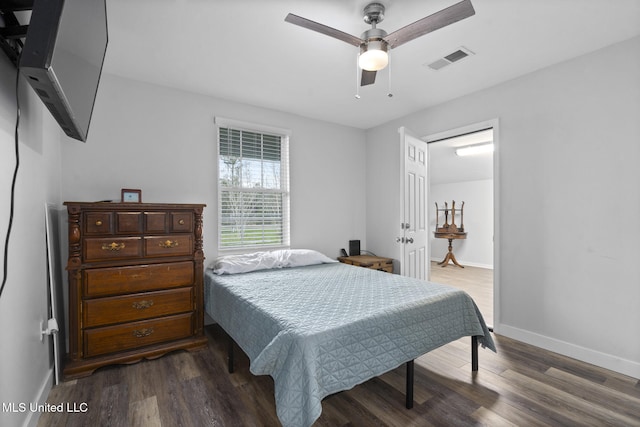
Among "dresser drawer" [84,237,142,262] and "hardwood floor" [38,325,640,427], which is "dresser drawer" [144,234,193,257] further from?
"hardwood floor" [38,325,640,427]

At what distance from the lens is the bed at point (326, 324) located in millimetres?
1466

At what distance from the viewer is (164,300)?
2553 mm

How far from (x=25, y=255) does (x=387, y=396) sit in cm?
233

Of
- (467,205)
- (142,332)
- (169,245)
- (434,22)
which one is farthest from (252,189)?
(467,205)

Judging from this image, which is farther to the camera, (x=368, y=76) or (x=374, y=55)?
(x=368, y=76)

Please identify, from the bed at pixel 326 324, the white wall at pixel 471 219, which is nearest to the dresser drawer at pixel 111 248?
the bed at pixel 326 324

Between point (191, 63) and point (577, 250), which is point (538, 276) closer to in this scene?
point (577, 250)

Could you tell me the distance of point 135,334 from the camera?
2.44m

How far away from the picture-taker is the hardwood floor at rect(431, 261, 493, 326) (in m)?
3.98

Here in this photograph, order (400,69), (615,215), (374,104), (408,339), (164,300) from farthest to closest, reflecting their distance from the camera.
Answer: (374,104)
(400,69)
(164,300)
(615,215)
(408,339)

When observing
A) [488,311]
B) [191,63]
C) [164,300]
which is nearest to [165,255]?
[164,300]

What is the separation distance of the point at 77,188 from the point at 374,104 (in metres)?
3.18

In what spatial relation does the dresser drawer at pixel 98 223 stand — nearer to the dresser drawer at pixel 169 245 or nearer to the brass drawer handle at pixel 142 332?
the dresser drawer at pixel 169 245

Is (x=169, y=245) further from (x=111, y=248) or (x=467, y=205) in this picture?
(x=467, y=205)
